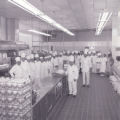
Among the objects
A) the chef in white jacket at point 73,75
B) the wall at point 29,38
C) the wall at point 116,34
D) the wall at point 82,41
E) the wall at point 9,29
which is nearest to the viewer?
the chef in white jacket at point 73,75

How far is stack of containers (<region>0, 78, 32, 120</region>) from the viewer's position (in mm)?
2697

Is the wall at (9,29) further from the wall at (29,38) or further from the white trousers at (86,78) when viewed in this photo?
the wall at (29,38)

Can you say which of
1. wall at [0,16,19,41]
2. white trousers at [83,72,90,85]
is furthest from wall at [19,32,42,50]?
white trousers at [83,72,90,85]

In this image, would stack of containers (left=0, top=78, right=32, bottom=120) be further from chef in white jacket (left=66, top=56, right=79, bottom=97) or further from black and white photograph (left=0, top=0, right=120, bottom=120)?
chef in white jacket (left=66, top=56, right=79, bottom=97)

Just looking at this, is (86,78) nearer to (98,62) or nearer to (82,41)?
(98,62)

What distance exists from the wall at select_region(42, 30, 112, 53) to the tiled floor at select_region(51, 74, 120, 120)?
8068 millimetres

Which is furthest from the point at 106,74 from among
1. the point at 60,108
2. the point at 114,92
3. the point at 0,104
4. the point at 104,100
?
the point at 0,104

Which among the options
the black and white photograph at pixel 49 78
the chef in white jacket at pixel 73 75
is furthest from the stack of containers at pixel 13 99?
the chef in white jacket at pixel 73 75

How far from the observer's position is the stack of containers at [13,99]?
8.85 feet

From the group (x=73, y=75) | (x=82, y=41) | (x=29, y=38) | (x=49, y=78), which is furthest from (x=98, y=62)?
(x=49, y=78)

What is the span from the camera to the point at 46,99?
160 inches

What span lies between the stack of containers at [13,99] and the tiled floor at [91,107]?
193 centimetres

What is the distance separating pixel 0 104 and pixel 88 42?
12.9m

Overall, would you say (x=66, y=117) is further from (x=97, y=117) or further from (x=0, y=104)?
(x=0, y=104)
